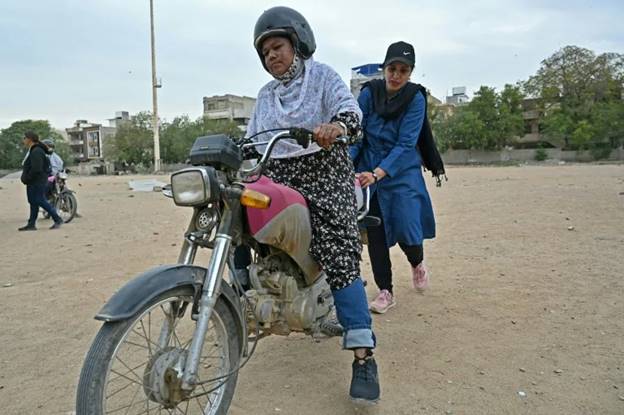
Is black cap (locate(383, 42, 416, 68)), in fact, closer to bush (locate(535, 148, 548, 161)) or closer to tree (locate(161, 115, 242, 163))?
bush (locate(535, 148, 548, 161))

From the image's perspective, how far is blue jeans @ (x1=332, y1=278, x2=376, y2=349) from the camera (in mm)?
2555

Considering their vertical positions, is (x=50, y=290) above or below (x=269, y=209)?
below

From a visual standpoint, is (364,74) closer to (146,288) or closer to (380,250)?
(380,250)

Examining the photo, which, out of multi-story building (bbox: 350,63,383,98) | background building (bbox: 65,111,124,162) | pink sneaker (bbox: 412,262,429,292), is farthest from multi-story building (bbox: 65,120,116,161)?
pink sneaker (bbox: 412,262,429,292)

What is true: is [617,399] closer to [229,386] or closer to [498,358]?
[498,358]

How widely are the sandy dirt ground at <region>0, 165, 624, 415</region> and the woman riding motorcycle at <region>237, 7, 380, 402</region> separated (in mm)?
355

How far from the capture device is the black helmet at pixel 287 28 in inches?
95.7

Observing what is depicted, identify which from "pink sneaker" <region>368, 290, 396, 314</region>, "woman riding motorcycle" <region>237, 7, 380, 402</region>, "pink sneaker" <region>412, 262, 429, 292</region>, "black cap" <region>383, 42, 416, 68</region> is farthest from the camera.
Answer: "pink sneaker" <region>412, 262, 429, 292</region>

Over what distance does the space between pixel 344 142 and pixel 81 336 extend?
2300 mm

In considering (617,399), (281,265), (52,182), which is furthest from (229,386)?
(52,182)

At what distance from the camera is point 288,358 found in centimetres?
311

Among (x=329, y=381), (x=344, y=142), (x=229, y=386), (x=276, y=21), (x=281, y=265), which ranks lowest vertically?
(x=329, y=381)

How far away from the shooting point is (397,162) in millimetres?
3652

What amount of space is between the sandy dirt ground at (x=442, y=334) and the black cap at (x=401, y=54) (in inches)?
68.7
